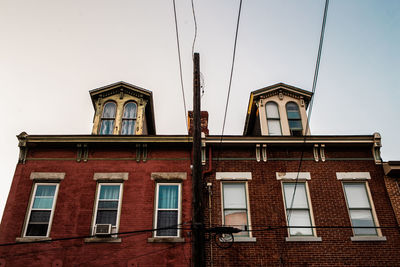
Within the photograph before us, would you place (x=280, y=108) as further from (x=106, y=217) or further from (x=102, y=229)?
(x=102, y=229)

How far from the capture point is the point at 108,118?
46.5ft

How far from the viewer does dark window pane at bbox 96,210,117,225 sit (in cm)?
1170

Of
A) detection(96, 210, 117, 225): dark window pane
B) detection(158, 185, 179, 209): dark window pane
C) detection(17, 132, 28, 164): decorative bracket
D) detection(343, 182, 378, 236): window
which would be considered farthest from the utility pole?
detection(17, 132, 28, 164): decorative bracket

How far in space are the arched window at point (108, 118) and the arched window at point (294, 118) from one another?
748cm

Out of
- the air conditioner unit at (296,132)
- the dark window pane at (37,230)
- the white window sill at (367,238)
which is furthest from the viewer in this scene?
the air conditioner unit at (296,132)

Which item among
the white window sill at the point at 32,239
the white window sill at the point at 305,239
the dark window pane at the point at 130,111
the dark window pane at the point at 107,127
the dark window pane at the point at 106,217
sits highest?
the dark window pane at the point at 130,111

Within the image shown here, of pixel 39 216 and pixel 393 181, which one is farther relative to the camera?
pixel 393 181

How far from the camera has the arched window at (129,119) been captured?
1400 cm

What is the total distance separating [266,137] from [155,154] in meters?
4.31

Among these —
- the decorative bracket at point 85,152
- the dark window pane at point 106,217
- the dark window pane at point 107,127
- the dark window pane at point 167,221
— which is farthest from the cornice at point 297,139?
the decorative bracket at point 85,152

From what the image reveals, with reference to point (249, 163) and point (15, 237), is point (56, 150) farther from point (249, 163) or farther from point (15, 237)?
point (249, 163)

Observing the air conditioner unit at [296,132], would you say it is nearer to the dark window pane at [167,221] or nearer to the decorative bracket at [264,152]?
the decorative bracket at [264,152]

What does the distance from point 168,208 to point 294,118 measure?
6.51m

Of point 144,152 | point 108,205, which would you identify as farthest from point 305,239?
point 108,205
